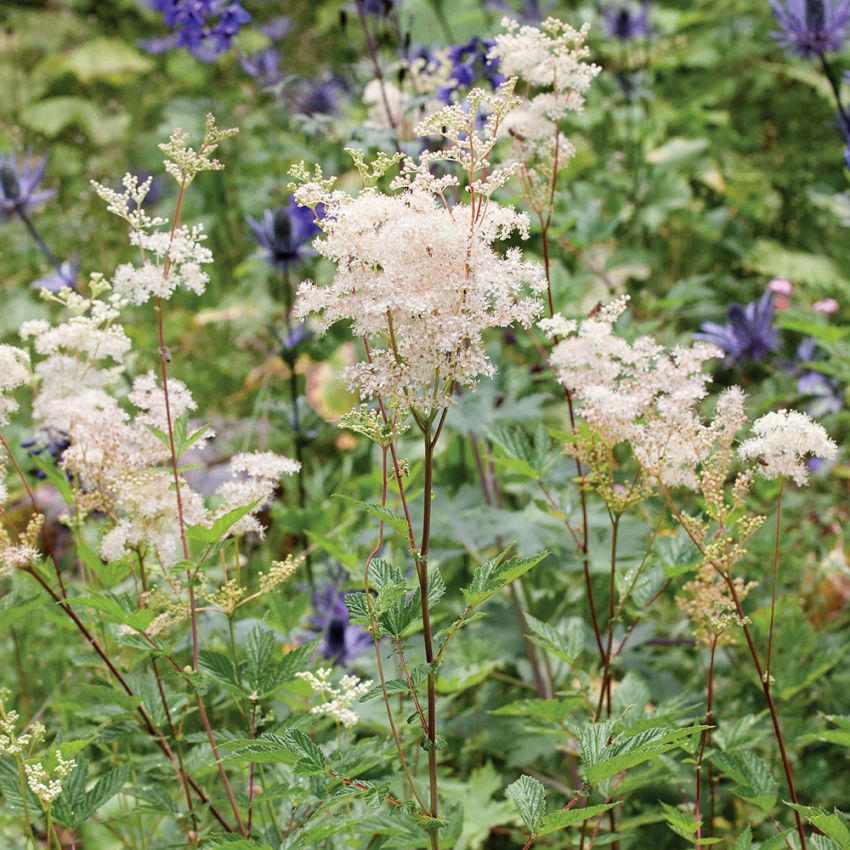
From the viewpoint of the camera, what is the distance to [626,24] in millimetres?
4000

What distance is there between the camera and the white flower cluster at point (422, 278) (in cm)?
111

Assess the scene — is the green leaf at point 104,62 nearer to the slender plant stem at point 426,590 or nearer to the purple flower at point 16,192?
the purple flower at point 16,192

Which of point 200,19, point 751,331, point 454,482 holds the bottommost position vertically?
point 454,482

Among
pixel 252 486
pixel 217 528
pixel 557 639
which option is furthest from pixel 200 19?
pixel 557 639

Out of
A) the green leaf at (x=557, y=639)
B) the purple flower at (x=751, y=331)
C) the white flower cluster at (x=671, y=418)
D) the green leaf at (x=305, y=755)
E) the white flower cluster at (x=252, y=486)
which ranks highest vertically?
the white flower cluster at (x=671, y=418)

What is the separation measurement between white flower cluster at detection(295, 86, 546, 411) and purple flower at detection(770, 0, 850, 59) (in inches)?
66.7

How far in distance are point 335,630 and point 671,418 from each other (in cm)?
112

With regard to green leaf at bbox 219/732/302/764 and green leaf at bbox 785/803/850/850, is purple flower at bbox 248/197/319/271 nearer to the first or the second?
green leaf at bbox 219/732/302/764

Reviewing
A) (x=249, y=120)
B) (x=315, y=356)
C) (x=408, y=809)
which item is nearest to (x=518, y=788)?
(x=408, y=809)

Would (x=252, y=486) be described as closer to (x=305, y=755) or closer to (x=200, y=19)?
(x=305, y=755)

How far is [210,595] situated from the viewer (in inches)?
55.7

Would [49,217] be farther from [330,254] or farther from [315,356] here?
[330,254]

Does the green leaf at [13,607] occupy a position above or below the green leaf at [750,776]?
above

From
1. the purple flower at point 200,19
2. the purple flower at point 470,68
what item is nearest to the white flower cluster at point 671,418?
the purple flower at point 470,68
